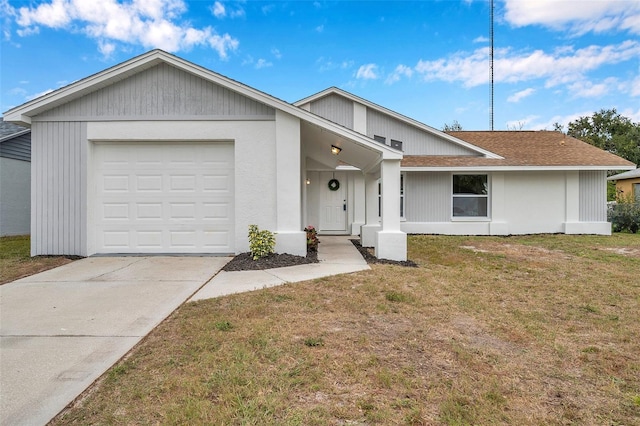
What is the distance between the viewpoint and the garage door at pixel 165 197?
708cm

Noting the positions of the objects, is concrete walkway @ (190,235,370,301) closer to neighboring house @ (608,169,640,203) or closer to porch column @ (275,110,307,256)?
porch column @ (275,110,307,256)

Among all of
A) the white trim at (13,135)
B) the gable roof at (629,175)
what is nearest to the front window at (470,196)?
the gable roof at (629,175)

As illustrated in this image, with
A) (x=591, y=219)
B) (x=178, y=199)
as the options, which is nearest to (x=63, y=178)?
(x=178, y=199)

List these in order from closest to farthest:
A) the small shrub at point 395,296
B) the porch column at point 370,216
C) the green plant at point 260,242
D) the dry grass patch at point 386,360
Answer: the dry grass patch at point 386,360 → the small shrub at point 395,296 → the green plant at point 260,242 → the porch column at point 370,216

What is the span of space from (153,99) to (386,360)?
6915 mm

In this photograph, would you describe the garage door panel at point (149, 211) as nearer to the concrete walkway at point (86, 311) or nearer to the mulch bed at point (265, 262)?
the concrete walkway at point (86, 311)

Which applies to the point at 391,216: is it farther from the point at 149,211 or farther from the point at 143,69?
the point at 143,69

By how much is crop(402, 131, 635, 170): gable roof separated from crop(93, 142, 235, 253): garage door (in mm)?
6962

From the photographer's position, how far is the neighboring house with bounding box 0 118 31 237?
1200 cm

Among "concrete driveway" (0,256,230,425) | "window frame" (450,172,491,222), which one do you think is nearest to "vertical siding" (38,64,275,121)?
"concrete driveway" (0,256,230,425)

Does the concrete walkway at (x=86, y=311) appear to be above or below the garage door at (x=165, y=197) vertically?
below

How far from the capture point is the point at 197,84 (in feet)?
22.6

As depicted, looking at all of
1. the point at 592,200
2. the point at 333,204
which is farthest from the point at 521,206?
the point at 333,204

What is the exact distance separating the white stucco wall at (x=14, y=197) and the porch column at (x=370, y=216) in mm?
13012
